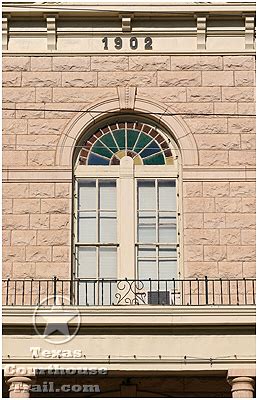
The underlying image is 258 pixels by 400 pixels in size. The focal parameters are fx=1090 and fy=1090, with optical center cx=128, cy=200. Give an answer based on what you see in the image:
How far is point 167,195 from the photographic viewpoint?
20922 mm

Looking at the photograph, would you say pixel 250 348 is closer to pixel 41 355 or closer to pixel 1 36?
pixel 41 355

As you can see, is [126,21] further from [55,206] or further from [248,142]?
[55,206]

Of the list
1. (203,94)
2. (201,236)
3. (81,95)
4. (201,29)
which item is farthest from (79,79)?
(201,236)

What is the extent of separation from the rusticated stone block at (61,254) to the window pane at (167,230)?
1790 millimetres

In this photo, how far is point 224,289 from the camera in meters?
20.0

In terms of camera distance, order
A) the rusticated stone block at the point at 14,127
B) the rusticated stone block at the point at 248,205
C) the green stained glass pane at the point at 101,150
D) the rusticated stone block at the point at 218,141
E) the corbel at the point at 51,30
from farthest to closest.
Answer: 1. the corbel at the point at 51,30
2. the green stained glass pane at the point at 101,150
3. the rusticated stone block at the point at 14,127
4. the rusticated stone block at the point at 218,141
5. the rusticated stone block at the point at 248,205

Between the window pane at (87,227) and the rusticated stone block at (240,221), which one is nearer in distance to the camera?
the rusticated stone block at (240,221)

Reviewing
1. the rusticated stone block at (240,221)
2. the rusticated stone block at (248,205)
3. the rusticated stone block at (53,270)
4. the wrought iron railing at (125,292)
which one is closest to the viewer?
the wrought iron railing at (125,292)

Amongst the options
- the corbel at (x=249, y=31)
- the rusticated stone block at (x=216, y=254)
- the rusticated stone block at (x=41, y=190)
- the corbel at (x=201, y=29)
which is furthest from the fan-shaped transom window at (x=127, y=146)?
the corbel at (x=249, y=31)

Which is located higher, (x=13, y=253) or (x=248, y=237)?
(x=248, y=237)

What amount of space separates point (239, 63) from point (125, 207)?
3655 mm

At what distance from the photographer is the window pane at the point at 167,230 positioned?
20.6 metres

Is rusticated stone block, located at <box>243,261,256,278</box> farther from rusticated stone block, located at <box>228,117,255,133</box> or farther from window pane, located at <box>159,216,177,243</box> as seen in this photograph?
rusticated stone block, located at <box>228,117,255,133</box>

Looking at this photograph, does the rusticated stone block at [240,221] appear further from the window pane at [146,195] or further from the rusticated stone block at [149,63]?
the rusticated stone block at [149,63]
